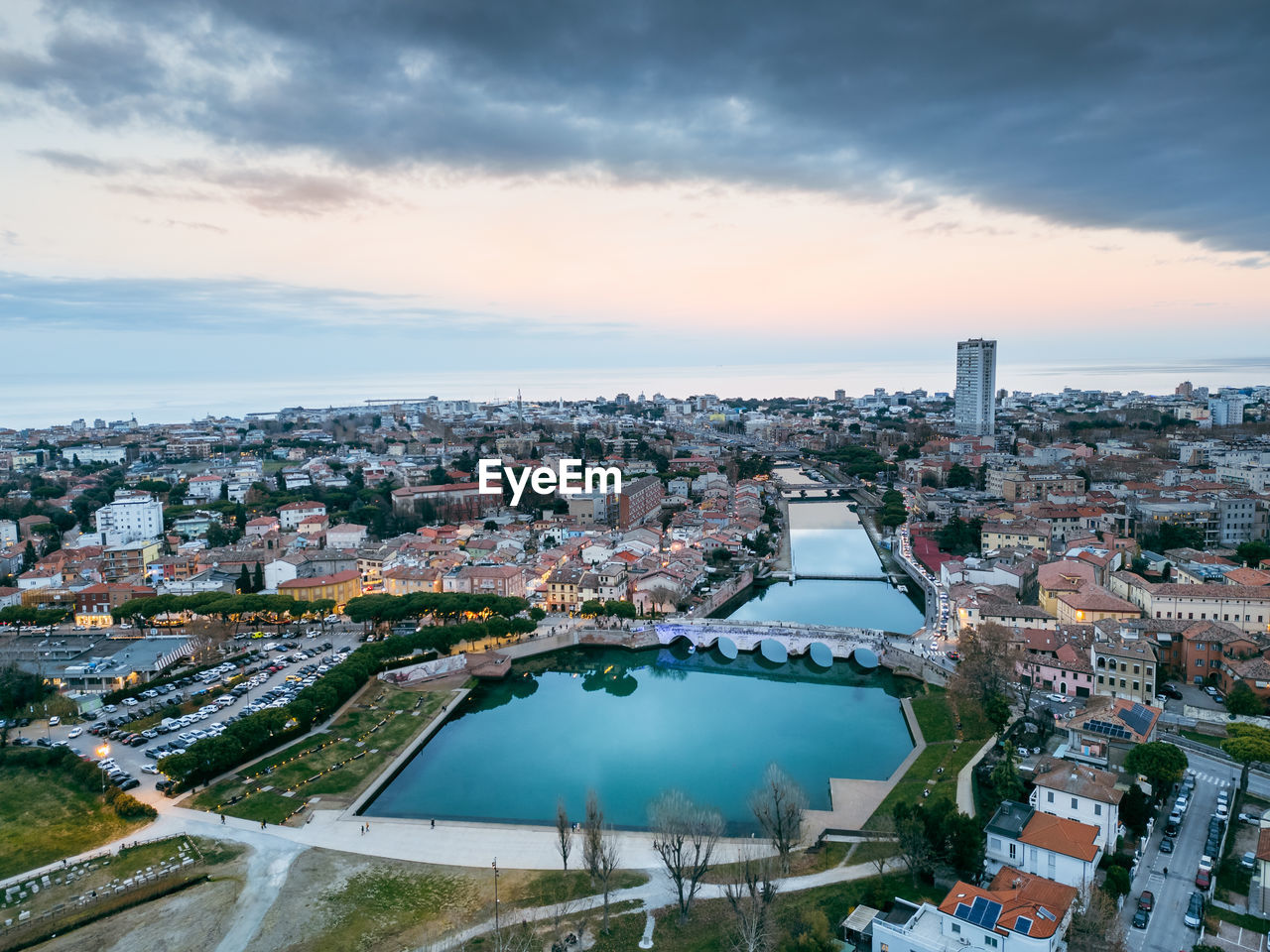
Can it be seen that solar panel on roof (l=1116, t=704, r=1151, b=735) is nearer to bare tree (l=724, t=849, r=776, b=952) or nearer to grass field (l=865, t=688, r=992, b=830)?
grass field (l=865, t=688, r=992, b=830)

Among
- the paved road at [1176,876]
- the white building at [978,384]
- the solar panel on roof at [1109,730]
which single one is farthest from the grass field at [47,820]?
the white building at [978,384]

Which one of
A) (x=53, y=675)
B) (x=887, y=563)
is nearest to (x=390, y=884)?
(x=53, y=675)

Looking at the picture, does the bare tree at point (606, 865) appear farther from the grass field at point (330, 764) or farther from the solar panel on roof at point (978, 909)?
the grass field at point (330, 764)

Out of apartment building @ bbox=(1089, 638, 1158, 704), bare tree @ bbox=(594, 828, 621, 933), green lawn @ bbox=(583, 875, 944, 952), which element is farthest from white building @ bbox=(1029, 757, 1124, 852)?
bare tree @ bbox=(594, 828, 621, 933)

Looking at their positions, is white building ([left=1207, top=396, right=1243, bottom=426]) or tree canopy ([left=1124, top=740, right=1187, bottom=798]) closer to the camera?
tree canopy ([left=1124, top=740, right=1187, bottom=798])

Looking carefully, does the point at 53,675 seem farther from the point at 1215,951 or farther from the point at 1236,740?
the point at 1236,740

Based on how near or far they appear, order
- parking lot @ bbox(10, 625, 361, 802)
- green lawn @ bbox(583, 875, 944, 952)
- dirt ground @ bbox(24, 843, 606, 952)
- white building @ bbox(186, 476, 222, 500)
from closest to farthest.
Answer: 1. green lawn @ bbox(583, 875, 944, 952)
2. dirt ground @ bbox(24, 843, 606, 952)
3. parking lot @ bbox(10, 625, 361, 802)
4. white building @ bbox(186, 476, 222, 500)
